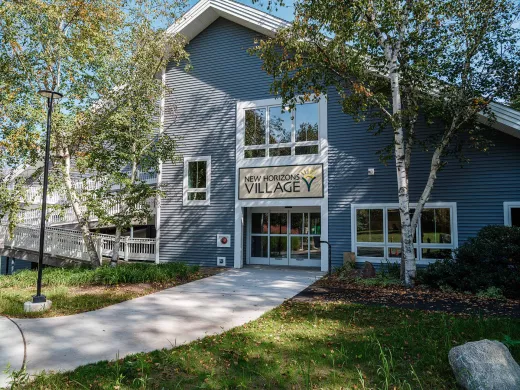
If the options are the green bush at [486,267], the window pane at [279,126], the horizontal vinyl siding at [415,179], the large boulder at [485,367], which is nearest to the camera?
the large boulder at [485,367]

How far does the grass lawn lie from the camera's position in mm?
7133

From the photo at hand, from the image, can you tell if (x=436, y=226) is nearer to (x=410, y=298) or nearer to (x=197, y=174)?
(x=410, y=298)

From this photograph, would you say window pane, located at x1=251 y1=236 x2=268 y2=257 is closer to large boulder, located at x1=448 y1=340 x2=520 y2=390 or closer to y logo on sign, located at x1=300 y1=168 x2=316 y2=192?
y logo on sign, located at x1=300 y1=168 x2=316 y2=192

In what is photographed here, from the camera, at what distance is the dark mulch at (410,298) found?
Answer: 6.51 metres

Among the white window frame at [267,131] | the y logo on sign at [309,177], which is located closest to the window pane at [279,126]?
the white window frame at [267,131]

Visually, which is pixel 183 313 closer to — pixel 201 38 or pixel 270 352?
pixel 270 352

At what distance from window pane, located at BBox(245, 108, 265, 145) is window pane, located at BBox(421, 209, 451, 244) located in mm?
5556

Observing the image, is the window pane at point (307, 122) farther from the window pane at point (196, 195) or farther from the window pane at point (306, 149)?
the window pane at point (196, 195)

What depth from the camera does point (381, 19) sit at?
335 inches

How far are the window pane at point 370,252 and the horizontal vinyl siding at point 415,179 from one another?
0.35 m

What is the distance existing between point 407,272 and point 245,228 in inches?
228

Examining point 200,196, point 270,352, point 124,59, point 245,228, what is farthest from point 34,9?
point 270,352

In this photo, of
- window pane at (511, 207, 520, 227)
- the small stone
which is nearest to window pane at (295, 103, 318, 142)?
window pane at (511, 207, 520, 227)

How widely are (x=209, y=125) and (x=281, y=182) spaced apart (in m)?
3.46
